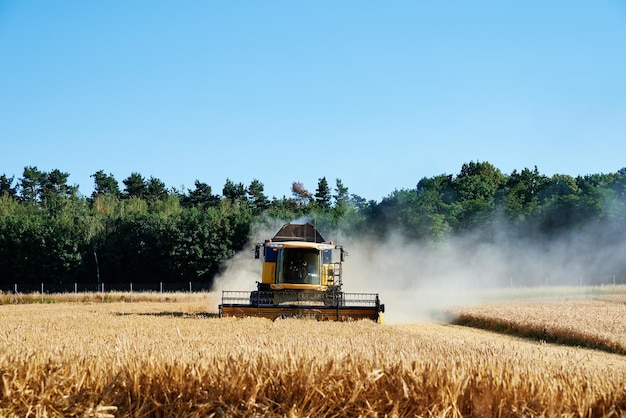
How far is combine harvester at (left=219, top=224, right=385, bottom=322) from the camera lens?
2231 cm

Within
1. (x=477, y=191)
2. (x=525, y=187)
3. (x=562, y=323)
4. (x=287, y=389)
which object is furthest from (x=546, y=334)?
(x=525, y=187)

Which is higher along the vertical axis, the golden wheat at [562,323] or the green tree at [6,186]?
the green tree at [6,186]

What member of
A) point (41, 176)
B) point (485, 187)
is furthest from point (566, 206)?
point (41, 176)

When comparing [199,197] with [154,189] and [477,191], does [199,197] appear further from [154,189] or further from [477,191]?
[477,191]

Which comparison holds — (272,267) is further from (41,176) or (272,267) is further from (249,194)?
(41,176)

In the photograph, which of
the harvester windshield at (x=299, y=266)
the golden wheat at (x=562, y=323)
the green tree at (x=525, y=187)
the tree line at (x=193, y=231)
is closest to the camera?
Result: the golden wheat at (x=562, y=323)

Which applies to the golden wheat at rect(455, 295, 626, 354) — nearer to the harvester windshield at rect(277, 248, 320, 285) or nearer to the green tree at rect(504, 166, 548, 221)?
the harvester windshield at rect(277, 248, 320, 285)

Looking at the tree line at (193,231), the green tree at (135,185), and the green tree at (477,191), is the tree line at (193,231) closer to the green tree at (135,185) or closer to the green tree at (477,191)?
the green tree at (477,191)

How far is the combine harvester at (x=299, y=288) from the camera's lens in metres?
22.3

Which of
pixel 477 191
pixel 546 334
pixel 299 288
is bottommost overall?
pixel 546 334

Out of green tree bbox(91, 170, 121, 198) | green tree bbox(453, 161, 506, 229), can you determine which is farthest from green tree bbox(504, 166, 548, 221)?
green tree bbox(91, 170, 121, 198)

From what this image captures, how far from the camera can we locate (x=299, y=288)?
81.4 ft

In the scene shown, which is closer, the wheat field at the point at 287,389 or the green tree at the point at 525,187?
the wheat field at the point at 287,389

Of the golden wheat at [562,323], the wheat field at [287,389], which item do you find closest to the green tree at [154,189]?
the golden wheat at [562,323]
